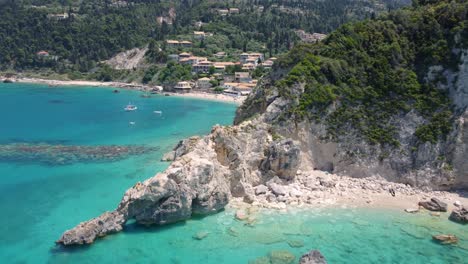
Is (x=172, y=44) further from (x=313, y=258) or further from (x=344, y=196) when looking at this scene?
(x=313, y=258)

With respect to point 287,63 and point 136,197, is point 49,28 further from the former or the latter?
point 136,197

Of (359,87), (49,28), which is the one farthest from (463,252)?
(49,28)

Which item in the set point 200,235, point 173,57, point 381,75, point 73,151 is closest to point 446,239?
point 200,235

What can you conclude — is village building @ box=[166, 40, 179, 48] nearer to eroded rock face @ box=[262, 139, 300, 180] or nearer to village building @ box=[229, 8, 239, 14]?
village building @ box=[229, 8, 239, 14]

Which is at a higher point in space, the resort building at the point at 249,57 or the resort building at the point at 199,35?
the resort building at the point at 199,35

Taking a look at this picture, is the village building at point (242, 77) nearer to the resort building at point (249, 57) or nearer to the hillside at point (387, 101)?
the resort building at point (249, 57)

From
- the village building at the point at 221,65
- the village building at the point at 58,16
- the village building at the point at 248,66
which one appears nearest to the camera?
the village building at the point at 248,66

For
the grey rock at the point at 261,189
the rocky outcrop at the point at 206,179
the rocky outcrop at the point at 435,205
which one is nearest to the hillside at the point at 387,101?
the rocky outcrop at the point at 206,179

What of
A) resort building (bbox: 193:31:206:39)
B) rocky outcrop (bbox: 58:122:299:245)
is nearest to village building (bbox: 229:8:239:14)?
resort building (bbox: 193:31:206:39)

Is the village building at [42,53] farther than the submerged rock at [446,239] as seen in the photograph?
Yes
